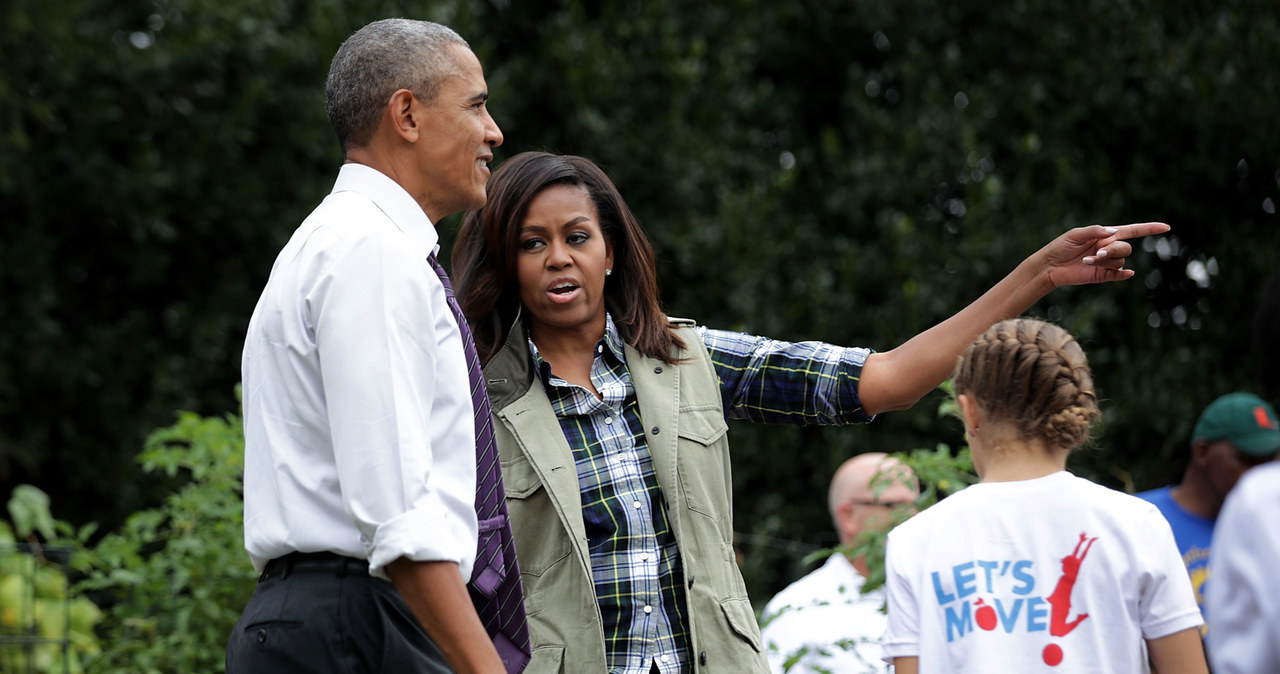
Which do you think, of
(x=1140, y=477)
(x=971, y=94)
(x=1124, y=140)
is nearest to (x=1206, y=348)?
(x=1140, y=477)

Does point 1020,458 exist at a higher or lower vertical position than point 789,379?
lower

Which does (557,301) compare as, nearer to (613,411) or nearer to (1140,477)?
(613,411)

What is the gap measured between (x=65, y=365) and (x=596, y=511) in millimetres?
5896

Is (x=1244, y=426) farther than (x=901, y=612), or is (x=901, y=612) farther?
(x=1244, y=426)

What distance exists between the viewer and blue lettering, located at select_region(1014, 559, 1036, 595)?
2.16 m

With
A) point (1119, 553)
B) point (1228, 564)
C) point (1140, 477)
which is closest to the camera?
point (1228, 564)

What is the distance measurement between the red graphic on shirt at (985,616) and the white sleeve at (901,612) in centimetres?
10

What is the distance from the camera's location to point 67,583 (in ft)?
13.6

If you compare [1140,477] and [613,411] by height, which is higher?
[1140,477]

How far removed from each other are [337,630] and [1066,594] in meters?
1.13

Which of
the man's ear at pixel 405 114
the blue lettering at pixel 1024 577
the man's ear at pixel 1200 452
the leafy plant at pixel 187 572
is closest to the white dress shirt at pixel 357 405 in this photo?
the man's ear at pixel 405 114

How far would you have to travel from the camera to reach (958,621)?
219 centimetres

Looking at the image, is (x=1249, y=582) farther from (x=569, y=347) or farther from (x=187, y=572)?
(x=187, y=572)

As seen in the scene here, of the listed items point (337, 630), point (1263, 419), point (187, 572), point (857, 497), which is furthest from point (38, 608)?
point (1263, 419)
